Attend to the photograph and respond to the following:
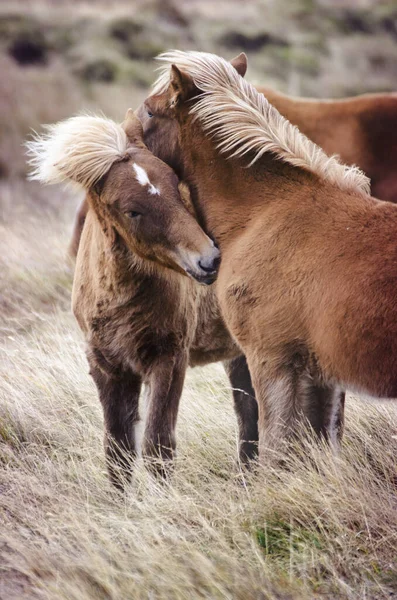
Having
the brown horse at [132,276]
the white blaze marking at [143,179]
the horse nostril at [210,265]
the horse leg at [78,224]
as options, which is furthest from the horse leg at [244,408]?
the horse leg at [78,224]

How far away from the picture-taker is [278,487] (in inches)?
122

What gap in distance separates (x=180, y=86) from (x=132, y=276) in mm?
905

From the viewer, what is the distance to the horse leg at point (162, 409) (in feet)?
11.5

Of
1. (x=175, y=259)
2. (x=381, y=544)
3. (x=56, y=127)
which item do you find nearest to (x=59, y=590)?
(x=381, y=544)

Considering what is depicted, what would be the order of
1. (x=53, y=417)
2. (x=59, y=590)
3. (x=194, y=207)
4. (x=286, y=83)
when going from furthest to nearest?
(x=286, y=83)
(x=53, y=417)
(x=194, y=207)
(x=59, y=590)

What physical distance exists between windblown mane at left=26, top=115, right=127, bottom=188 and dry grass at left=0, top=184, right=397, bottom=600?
55.5 inches

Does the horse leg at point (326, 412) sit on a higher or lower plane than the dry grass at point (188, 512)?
higher

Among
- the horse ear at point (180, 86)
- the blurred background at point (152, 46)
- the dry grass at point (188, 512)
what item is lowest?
the dry grass at point (188, 512)

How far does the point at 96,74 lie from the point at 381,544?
1742cm

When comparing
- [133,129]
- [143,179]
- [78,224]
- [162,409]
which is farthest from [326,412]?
[78,224]

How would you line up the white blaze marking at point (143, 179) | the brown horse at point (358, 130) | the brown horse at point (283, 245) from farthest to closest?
the brown horse at point (358, 130)
the white blaze marking at point (143, 179)
the brown horse at point (283, 245)

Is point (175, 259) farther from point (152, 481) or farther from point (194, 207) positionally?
point (152, 481)

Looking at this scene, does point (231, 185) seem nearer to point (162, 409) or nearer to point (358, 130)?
point (162, 409)

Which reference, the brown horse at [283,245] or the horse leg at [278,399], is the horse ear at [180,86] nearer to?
the brown horse at [283,245]
